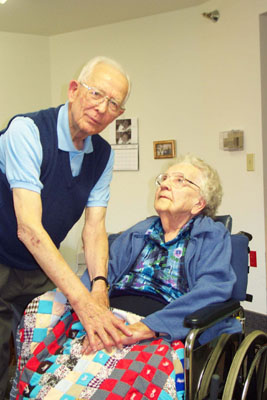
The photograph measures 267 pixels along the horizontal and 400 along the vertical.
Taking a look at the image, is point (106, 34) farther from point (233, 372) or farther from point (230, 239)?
point (233, 372)

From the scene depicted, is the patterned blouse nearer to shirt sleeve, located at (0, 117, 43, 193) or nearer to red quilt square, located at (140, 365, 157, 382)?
red quilt square, located at (140, 365, 157, 382)

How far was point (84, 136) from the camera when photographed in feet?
4.53

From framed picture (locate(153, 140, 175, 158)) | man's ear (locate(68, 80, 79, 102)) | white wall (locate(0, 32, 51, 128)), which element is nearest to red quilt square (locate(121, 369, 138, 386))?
man's ear (locate(68, 80, 79, 102))

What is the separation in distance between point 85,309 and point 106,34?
10.3 ft

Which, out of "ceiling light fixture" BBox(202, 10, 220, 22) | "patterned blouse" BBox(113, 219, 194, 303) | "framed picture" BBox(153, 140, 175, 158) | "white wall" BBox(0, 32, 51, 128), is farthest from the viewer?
"white wall" BBox(0, 32, 51, 128)

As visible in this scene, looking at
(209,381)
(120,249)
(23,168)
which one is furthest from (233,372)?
(23,168)

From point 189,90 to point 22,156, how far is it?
2.43m

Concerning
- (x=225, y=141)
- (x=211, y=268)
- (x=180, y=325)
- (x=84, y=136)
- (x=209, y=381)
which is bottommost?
(x=209, y=381)

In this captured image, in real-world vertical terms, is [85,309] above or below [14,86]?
below

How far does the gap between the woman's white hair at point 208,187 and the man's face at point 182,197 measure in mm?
22

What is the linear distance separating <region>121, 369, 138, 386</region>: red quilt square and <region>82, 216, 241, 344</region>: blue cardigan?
0.59ft

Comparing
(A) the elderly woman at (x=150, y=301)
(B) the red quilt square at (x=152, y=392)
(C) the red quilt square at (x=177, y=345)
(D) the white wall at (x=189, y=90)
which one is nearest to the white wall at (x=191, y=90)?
(D) the white wall at (x=189, y=90)

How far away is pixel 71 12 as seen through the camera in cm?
339

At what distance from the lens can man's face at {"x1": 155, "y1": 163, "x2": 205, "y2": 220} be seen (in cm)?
162
